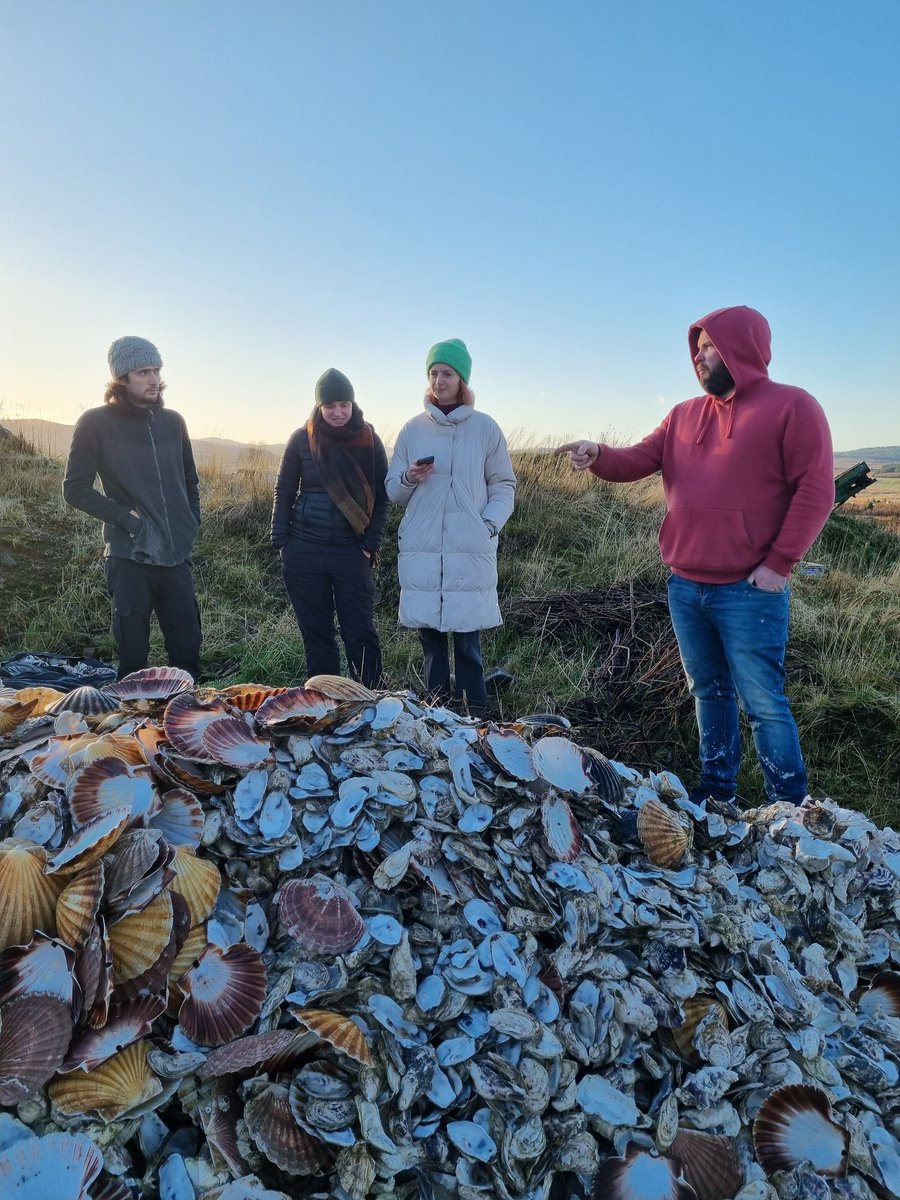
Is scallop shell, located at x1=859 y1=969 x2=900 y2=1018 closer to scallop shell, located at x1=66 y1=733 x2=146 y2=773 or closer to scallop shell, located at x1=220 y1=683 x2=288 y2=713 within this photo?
scallop shell, located at x1=220 y1=683 x2=288 y2=713

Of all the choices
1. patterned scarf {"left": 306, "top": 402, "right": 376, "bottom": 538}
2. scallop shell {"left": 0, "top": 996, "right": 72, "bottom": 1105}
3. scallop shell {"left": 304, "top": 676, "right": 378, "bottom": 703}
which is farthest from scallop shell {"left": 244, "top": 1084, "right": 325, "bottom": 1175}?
patterned scarf {"left": 306, "top": 402, "right": 376, "bottom": 538}

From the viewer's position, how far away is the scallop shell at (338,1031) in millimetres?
1413

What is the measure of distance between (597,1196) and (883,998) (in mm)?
1077

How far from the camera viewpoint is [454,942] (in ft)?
5.51

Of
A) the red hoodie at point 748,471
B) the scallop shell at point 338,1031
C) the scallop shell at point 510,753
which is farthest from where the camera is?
the red hoodie at point 748,471

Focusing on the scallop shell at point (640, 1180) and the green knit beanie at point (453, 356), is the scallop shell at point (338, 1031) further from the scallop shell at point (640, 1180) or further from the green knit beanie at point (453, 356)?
the green knit beanie at point (453, 356)

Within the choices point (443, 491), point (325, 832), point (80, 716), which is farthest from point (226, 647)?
point (325, 832)

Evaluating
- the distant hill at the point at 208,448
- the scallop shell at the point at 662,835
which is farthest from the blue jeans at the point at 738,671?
the distant hill at the point at 208,448

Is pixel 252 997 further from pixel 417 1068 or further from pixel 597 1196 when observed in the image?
pixel 597 1196

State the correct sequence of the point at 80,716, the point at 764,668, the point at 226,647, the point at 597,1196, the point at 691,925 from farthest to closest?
1. the point at 226,647
2. the point at 764,668
3. the point at 80,716
4. the point at 691,925
5. the point at 597,1196

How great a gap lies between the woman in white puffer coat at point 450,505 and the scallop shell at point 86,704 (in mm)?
1546

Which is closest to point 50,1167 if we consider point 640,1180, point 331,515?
point 640,1180

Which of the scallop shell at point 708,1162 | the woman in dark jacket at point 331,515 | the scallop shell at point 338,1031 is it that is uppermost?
→ the woman in dark jacket at point 331,515

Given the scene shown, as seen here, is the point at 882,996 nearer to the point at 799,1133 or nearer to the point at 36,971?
the point at 799,1133
